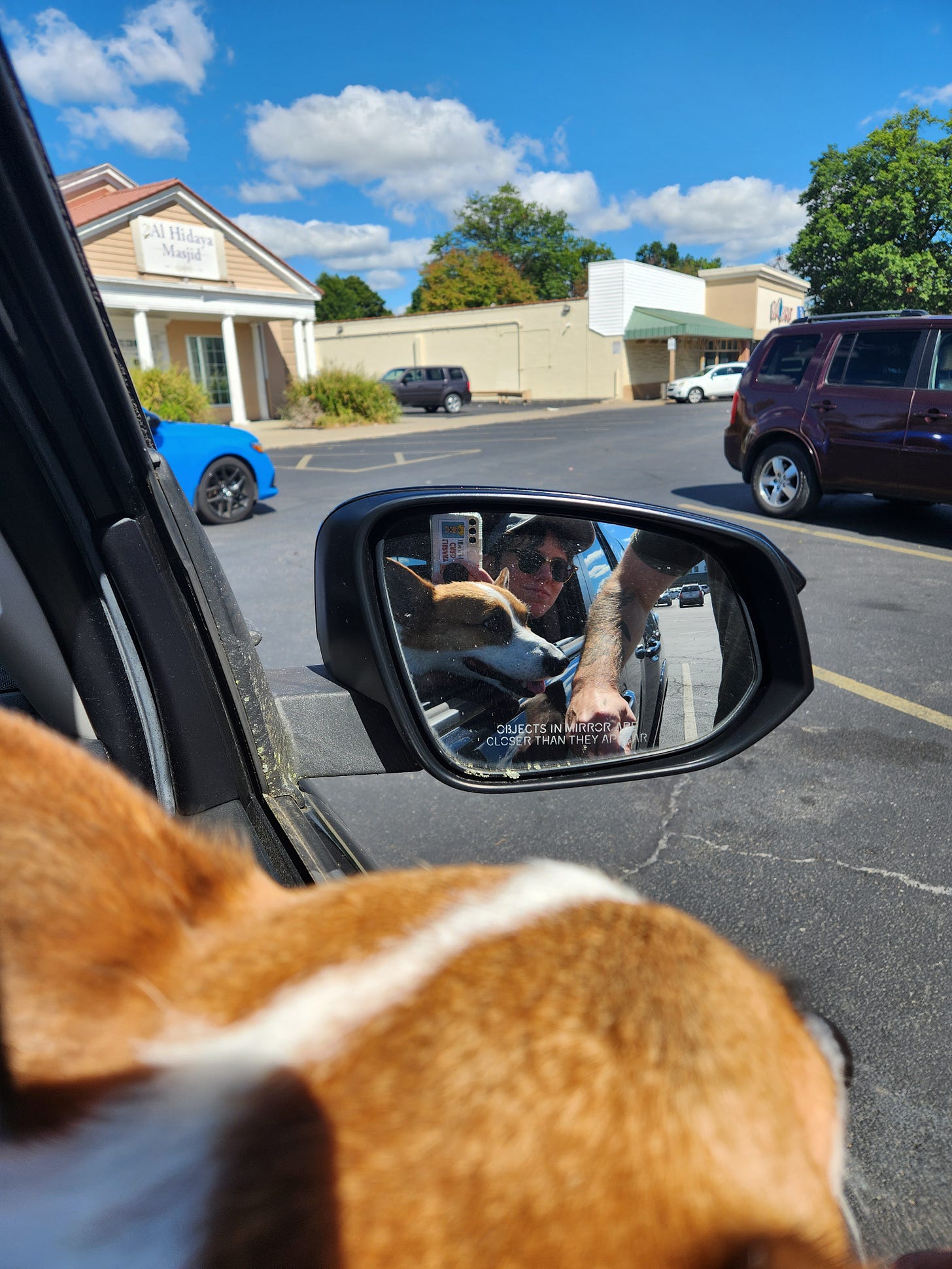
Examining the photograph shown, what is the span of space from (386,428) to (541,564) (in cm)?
3008

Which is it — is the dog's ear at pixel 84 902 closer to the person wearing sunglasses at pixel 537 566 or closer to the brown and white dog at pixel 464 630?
the brown and white dog at pixel 464 630

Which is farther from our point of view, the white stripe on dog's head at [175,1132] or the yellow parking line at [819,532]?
the yellow parking line at [819,532]

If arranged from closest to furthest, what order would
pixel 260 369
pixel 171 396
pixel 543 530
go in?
pixel 543 530
pixel 171 396
pixel 260 369

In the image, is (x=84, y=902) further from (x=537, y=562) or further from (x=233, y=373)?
(x=233, y=373)

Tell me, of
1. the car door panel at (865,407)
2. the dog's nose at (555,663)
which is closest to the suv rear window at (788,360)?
the car door panel at (865,407)

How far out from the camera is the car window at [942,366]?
9742 millimetres

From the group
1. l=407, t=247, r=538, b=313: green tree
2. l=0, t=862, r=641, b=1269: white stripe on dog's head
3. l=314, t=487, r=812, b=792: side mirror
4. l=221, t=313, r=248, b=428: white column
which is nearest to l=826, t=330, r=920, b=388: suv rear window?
l=314, t=487, r=812, b=792: side mirror

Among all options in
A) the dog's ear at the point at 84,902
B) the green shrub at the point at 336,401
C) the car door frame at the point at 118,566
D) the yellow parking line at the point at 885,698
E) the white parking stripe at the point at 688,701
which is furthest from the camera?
the green shrub at the point at 336,401

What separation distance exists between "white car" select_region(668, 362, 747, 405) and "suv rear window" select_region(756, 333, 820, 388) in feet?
112

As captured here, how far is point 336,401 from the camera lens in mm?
32312

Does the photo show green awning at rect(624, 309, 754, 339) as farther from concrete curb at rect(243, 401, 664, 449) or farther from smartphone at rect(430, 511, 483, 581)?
smartphone at rect(430, 511, 483, 581)

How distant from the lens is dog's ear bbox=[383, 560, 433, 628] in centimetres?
186

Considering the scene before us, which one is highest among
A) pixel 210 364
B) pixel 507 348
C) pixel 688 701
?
pixel 507 348

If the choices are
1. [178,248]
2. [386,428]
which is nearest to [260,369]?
[178,248]
